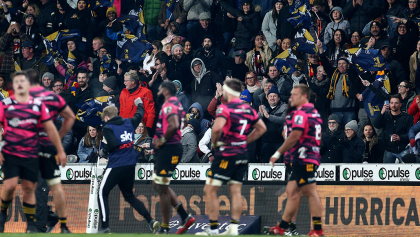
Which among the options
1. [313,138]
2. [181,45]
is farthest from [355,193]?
[181,45]

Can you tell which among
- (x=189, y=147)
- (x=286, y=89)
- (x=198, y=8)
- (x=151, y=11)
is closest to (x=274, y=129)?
(x=286, y=89)

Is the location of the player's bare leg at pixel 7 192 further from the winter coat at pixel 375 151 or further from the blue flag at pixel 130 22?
the blue flag at pixel 130 22

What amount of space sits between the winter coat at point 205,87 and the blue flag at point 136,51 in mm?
2135

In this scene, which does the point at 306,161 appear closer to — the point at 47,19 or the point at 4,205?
the point at 4,205

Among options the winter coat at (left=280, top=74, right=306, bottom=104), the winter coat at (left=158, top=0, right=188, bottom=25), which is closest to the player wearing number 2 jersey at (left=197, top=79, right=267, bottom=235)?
the winter coat at (left=280, top=74, right=306, bottom=104)

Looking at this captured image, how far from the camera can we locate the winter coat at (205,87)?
16.6 meters

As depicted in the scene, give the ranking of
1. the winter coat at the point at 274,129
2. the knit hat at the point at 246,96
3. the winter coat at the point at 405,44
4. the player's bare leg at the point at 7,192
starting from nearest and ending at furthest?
the player's bare leg at the point at 7,192 → the winter coat at the point at 274,129 → the knit hat at the point at 246,96 → the winter coat at the point at 405,44

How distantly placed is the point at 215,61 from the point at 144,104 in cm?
223

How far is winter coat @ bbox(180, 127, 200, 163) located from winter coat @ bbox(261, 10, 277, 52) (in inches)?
163

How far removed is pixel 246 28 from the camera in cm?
1778

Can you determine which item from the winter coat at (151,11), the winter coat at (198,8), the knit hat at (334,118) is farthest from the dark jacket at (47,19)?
the knit hat at (334,118)

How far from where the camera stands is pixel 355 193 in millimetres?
12266

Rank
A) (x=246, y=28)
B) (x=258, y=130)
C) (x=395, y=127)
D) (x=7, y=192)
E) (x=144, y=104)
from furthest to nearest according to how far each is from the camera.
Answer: (x=246, y=28) → (x=144, y=104) → (x=395, y=127) → (x=258, y=130) → (x=7, y=192)

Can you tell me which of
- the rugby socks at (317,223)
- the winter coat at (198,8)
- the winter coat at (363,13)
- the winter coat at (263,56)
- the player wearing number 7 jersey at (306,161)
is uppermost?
the winter coat at (198,8)
